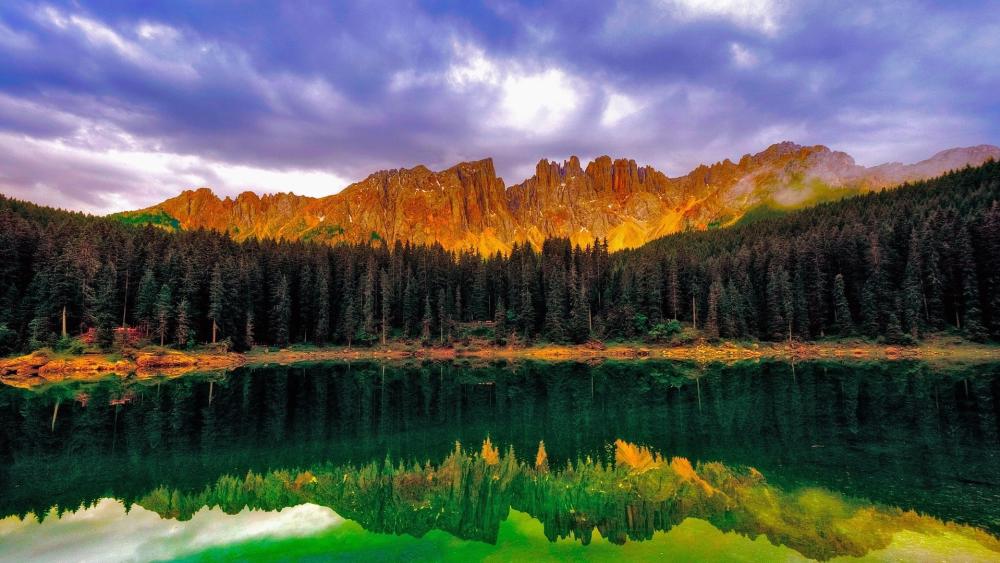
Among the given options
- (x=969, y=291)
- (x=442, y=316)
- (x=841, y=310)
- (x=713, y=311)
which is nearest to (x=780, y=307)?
(x=841, y=310)

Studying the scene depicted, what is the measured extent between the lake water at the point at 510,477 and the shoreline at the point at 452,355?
101ft

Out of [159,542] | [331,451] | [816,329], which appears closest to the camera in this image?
[159,542]

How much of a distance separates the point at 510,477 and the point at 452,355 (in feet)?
269

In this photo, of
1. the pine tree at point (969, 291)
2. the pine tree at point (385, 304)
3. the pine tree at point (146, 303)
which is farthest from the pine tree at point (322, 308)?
the pine tree at point (969, 291)

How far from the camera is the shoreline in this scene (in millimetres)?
66438

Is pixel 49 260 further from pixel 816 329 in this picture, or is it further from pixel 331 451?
pixel 816 329

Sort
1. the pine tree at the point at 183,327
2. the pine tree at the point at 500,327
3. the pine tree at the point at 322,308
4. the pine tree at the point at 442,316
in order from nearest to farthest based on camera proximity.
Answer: the pine tree at the point at 183,327 < the pine tree at the point at 322,308 < the pine tree at the point at 500,327 < the pine tree at the point at 442,316

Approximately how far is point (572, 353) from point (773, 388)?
53358 mm

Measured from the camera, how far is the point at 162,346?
78.8 m

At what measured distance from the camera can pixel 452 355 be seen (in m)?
101

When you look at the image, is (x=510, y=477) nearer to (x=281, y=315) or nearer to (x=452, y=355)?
(x=452, y=355)

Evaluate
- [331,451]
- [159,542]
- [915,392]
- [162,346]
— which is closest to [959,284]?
[915,392]

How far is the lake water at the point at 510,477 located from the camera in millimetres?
13195

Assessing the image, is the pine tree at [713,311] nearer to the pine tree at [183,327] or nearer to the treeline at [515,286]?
the treeline at [515,286]
